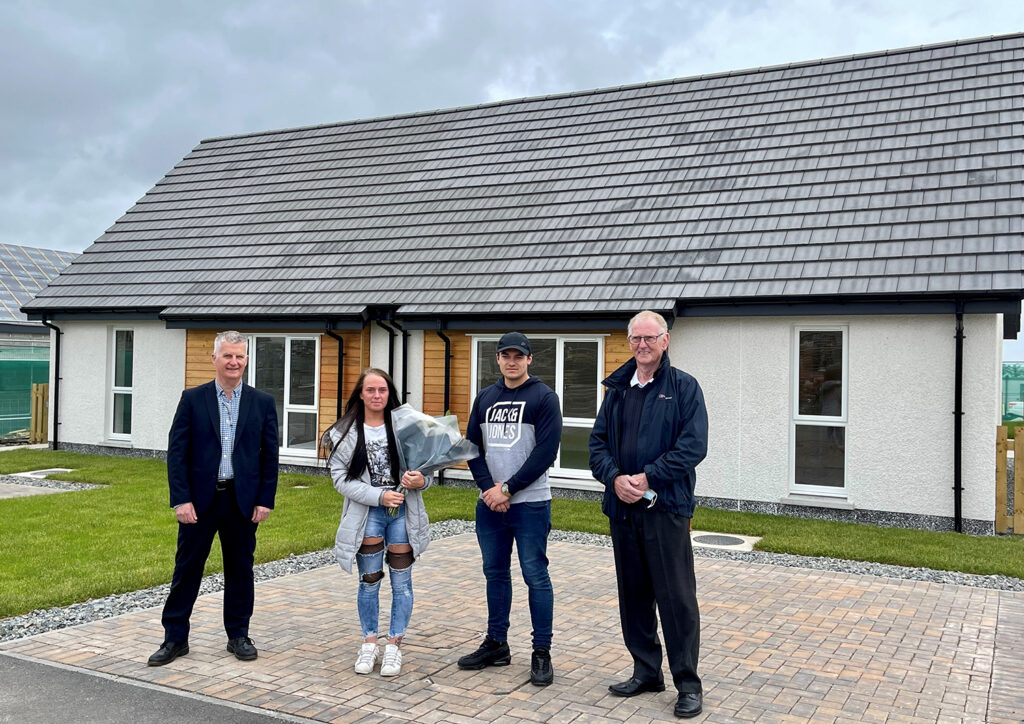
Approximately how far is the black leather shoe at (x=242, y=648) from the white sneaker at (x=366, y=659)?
0.69 metres

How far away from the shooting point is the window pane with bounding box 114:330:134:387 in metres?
16.5

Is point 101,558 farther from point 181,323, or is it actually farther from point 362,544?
point 181,323

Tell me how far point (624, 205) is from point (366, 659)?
31.9ft

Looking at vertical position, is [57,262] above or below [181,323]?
above

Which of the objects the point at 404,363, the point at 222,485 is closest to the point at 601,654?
the point at 222,485

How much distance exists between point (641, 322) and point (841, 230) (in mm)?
7703

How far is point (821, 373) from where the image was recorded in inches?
451

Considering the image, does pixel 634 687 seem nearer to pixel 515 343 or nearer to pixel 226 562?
pixel 515 343

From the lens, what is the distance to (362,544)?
18.1 feet

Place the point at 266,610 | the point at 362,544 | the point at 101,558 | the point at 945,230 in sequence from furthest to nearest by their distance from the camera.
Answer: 1. the point at 945,230
2. the point at 101,558
3. the point at 266,610
4. the point at 362,544

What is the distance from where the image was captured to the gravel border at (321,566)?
6.50m

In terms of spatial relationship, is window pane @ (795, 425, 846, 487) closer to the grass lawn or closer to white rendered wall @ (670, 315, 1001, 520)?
white rendered wall @ (670, 315, 1001, 520)

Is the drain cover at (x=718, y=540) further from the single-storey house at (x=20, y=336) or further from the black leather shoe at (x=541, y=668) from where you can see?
the single-storey house at (x=20, y=336)

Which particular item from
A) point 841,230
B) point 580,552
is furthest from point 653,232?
point 580,552
